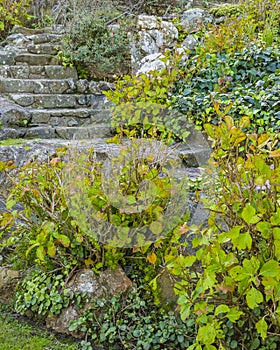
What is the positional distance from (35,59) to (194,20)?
2795 mm

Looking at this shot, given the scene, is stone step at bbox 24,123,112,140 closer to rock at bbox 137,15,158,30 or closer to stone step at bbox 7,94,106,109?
stone step at bbox 7,94,106,109

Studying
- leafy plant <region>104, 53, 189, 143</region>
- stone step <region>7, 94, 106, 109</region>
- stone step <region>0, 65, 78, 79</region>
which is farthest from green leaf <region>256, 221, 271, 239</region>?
stone step <region>0, 65, 78, 79</region>

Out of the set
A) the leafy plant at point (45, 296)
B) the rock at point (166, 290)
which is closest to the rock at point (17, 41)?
the leafy plant at point (45, 296)

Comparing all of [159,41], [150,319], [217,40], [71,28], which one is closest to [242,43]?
[217,40]

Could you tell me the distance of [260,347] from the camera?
70.4 inches

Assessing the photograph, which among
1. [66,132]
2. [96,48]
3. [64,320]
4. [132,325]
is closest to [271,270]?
[132,325]

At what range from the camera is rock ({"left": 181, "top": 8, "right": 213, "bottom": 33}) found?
6.06m

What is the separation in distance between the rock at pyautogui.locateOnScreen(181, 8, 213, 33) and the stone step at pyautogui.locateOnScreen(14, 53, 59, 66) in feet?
7.25

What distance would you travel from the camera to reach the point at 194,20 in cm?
646

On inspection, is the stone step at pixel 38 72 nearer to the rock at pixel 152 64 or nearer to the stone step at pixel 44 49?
the stone step at pixel 44 49

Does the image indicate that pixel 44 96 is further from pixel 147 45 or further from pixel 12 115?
pixel 147 45

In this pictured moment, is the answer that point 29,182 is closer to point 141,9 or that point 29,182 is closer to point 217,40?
point 217,40

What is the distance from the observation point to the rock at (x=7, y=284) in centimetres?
258

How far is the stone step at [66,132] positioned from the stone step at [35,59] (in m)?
1.67
